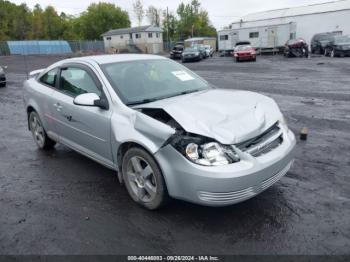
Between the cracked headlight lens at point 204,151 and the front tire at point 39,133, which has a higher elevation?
the cracked headlight lens at point 204,151

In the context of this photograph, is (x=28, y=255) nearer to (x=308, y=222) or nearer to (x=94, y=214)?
(x=94, y=214)

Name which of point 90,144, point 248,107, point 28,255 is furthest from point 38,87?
point 248,107

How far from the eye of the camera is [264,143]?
11.3 ft

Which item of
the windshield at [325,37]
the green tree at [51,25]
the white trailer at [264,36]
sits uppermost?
the green tree at [51,25]

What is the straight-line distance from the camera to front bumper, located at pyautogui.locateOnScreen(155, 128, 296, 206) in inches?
120

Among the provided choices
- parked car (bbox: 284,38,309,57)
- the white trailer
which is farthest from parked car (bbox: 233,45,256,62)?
the white trailer

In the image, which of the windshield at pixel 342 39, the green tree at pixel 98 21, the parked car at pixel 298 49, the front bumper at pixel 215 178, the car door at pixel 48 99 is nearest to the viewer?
the front bumper at pixel 215 178

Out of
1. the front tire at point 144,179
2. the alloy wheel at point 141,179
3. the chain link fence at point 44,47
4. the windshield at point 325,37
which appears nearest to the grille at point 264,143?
the front tire at point 144,179

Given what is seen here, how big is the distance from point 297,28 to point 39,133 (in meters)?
43.9

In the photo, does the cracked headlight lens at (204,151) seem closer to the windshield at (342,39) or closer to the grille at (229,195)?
the grille at (229,195)

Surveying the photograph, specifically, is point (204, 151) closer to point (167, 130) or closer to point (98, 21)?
point (167, 130)

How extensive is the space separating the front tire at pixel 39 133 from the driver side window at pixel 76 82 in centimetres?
113

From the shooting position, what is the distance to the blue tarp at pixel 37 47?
5332 centimetres

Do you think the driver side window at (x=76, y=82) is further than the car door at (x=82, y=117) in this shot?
Yes
